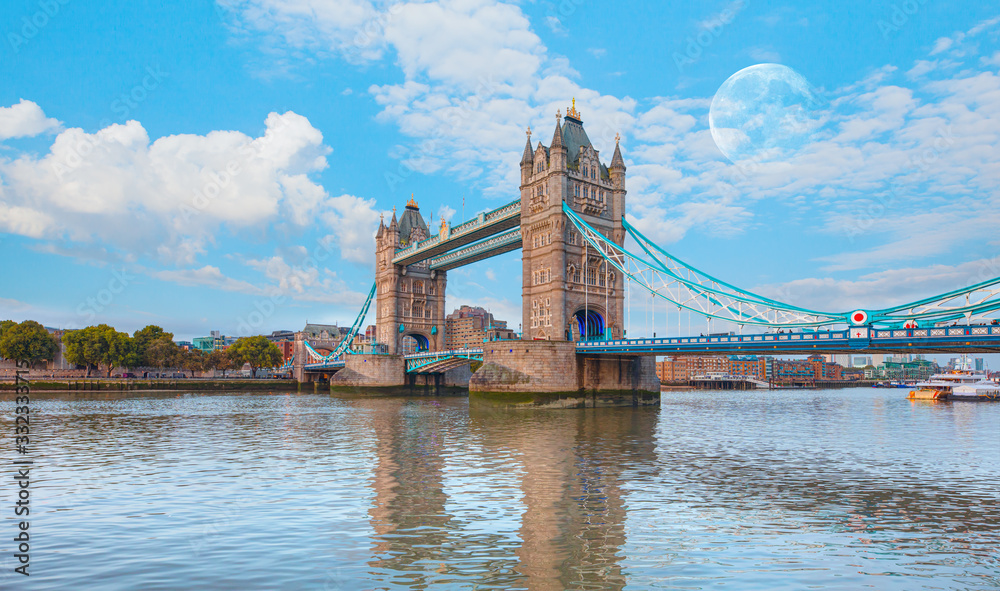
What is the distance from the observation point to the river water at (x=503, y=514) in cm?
949

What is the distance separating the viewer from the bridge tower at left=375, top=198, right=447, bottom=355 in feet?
280

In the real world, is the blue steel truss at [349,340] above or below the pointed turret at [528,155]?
below

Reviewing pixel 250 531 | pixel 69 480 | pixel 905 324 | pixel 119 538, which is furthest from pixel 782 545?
pixel 905 324

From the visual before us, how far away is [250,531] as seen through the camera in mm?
11711

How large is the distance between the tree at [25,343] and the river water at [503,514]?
72.0 meters

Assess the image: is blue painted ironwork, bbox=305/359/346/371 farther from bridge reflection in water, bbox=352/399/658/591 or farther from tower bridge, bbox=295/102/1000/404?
bridge reflection in water, bbox=352/399/658/591

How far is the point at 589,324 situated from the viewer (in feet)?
195

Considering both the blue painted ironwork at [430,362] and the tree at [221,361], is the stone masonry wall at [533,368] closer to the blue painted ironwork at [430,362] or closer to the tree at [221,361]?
the blue painted ironwork at [430,362]

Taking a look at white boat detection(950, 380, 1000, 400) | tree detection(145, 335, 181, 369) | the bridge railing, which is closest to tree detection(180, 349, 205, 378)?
tree detection(145, 335, 181, 369)

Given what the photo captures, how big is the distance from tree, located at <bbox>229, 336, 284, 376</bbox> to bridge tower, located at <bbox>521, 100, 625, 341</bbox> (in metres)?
68.8

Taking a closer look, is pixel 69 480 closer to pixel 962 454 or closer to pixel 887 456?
pixel 887 456

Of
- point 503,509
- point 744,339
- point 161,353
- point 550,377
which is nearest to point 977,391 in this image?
point 744,339

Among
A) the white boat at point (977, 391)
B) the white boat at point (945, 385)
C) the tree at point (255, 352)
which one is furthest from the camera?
the tree at point (255, 352)

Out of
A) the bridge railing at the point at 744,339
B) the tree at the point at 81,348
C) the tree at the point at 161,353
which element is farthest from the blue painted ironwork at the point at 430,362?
the tree at the point at 81,348
